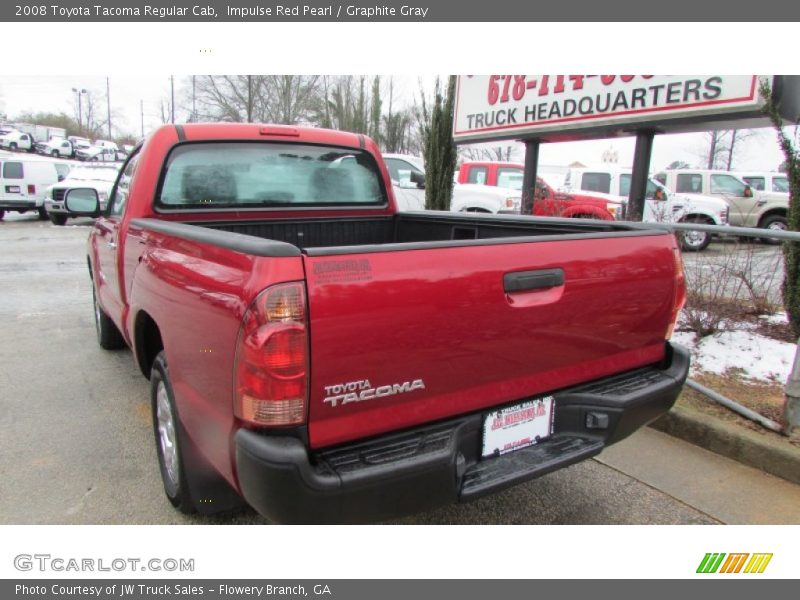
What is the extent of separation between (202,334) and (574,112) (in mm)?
6710

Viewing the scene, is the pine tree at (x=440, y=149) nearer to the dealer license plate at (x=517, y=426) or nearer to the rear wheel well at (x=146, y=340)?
the rear wheel well at (x=146, y=340)

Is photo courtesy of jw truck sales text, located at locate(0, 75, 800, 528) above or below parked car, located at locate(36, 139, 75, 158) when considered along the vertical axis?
below

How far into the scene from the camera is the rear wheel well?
9.76ft

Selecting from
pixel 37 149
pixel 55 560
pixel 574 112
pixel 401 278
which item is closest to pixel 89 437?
pixel 55 560

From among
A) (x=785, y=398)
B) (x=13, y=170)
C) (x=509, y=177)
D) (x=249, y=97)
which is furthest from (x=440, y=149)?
(x=249, y=97)

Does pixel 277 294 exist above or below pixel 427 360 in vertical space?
above

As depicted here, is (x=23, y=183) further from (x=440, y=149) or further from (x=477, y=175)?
(x=440, y=149)

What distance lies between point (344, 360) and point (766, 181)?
730 inches

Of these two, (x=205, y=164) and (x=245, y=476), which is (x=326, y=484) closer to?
(x=245, y=476)

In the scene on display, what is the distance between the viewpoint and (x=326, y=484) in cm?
173

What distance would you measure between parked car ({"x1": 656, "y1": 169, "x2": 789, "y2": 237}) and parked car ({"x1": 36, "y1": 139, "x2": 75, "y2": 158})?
49233mm

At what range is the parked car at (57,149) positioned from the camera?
46938mm

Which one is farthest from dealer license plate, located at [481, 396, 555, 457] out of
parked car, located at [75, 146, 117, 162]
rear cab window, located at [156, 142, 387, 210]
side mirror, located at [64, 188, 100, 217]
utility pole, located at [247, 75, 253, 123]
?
parked car, located at [75, 146, 117, 162]

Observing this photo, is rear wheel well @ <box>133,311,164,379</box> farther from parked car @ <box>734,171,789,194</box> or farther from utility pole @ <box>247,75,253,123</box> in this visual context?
utility pole @ <box>247,75,253,123</box>
